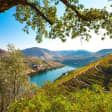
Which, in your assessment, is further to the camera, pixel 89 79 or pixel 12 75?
pixel 89 79

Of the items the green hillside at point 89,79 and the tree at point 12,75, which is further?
the green hillside at point 89,79

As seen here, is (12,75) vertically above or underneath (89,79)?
above

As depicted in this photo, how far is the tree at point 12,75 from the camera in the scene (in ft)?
73.6

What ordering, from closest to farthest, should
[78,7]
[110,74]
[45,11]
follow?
[78,7], [45,11], [110,74]

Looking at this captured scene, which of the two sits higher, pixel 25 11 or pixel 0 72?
pixel 25 11

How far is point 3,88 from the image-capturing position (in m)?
24.7

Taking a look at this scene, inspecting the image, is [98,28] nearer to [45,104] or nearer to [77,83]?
[45,104]

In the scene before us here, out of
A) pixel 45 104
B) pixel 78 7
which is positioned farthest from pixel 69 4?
pixel 45 104

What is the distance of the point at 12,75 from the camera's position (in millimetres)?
23453

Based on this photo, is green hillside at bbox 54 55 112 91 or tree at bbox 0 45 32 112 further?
green hillside at bbox 54 55 112 91

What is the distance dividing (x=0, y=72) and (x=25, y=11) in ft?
65.3

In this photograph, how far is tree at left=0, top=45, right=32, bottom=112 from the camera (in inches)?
883

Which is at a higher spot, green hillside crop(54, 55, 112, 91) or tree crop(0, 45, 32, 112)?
tree crop(0, 45, 32, 112)

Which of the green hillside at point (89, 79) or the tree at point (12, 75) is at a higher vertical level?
the tree at point (12, 75)
